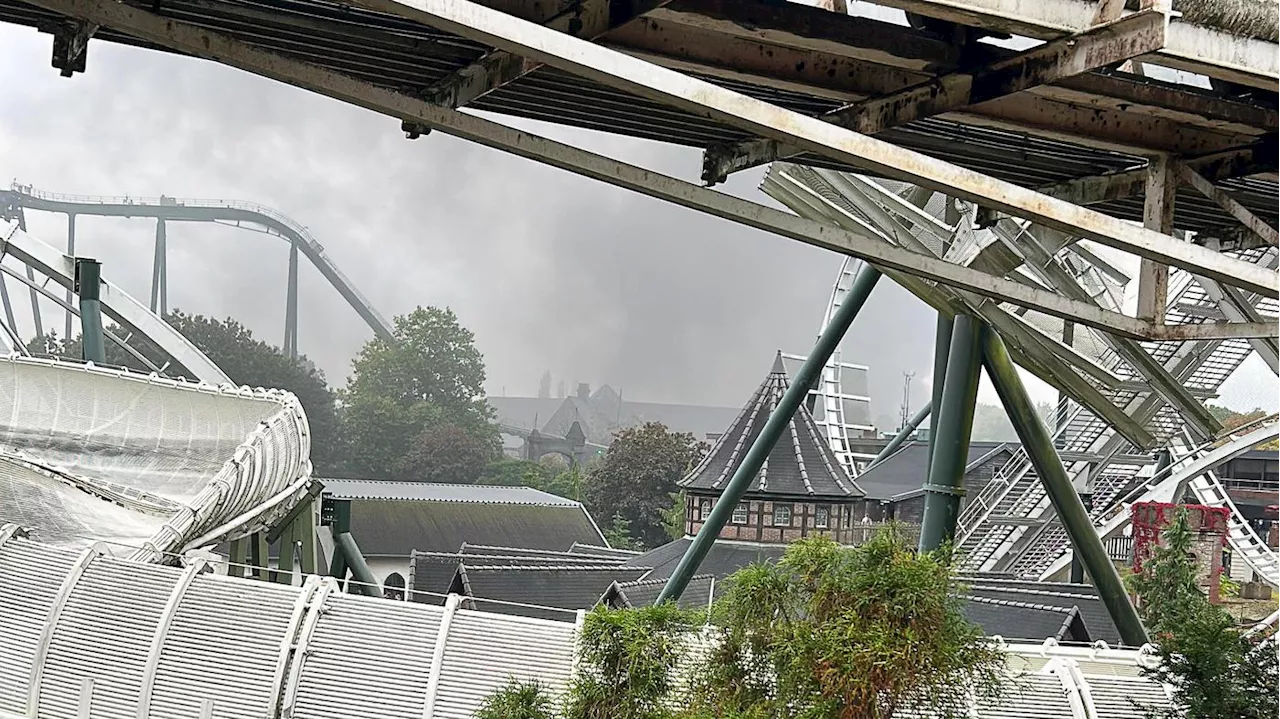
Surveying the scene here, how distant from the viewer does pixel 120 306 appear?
104 feet

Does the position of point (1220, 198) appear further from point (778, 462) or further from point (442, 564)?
point (778, 462)

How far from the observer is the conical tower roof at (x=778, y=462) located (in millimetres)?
37188

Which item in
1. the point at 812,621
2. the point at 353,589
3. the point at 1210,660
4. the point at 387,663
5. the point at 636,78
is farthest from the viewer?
the point at 353,589

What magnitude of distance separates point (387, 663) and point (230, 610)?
1326 mm

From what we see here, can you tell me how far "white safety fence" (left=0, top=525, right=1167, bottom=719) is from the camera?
33.5ft

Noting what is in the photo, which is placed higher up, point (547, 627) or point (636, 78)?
point (636, 78)

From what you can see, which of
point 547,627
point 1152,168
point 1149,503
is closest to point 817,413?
point 1149,503

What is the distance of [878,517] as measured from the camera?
188 ft

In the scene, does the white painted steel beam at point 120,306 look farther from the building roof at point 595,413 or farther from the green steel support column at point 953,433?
the building roof at point 595,413

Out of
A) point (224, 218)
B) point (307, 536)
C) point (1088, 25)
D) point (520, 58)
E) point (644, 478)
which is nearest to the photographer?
point (1088, 25)

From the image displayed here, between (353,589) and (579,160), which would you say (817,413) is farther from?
(579,160)

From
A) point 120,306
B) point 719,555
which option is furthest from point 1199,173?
point 719,555

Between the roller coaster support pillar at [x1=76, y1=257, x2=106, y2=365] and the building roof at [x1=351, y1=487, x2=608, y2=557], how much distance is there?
71.2ft

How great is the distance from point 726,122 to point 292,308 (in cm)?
9476
